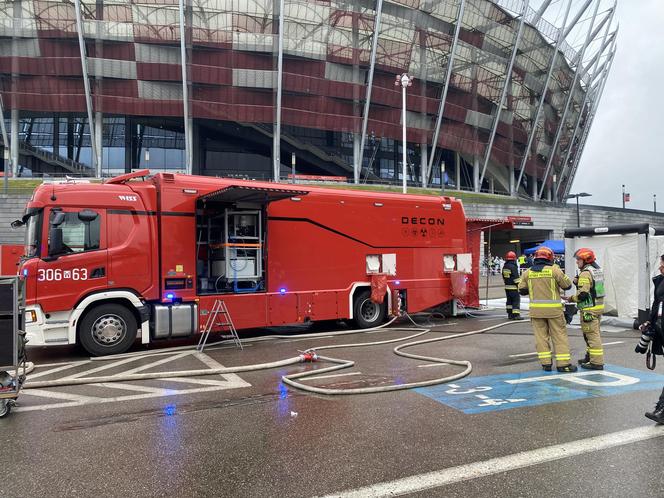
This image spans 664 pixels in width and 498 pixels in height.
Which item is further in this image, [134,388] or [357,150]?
[357,150]

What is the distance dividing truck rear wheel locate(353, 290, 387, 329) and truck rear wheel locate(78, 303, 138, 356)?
15.3 feet

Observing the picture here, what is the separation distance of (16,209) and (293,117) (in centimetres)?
2114

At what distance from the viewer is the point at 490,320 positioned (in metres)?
12.1

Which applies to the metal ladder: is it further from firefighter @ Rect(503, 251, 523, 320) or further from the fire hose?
firefighter @ Rect(503, 251, 523, 320)

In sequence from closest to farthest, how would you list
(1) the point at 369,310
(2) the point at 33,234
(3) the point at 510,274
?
(2) the point at 33,234
(1) the point at 369,310
(3) the point at 510,274

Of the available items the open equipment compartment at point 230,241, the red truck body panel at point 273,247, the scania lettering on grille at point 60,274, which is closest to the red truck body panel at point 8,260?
the red truck body panel at point 273,247

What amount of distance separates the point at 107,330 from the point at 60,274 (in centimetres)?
117

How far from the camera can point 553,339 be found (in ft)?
21.4

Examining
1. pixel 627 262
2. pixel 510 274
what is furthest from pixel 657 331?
pixel 510 274

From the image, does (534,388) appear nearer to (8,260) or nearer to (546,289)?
(546,289)

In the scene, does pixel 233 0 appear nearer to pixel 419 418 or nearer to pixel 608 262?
pixel 608 262

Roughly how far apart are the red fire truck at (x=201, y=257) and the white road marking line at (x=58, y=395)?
2.12m

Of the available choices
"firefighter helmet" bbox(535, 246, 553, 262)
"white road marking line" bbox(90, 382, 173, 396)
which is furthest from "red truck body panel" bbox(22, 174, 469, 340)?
"firefighter helmet" bbox(535, 246, 553, 262)

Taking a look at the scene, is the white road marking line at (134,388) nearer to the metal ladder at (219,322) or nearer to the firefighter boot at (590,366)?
the metal ladder at (219,322)
